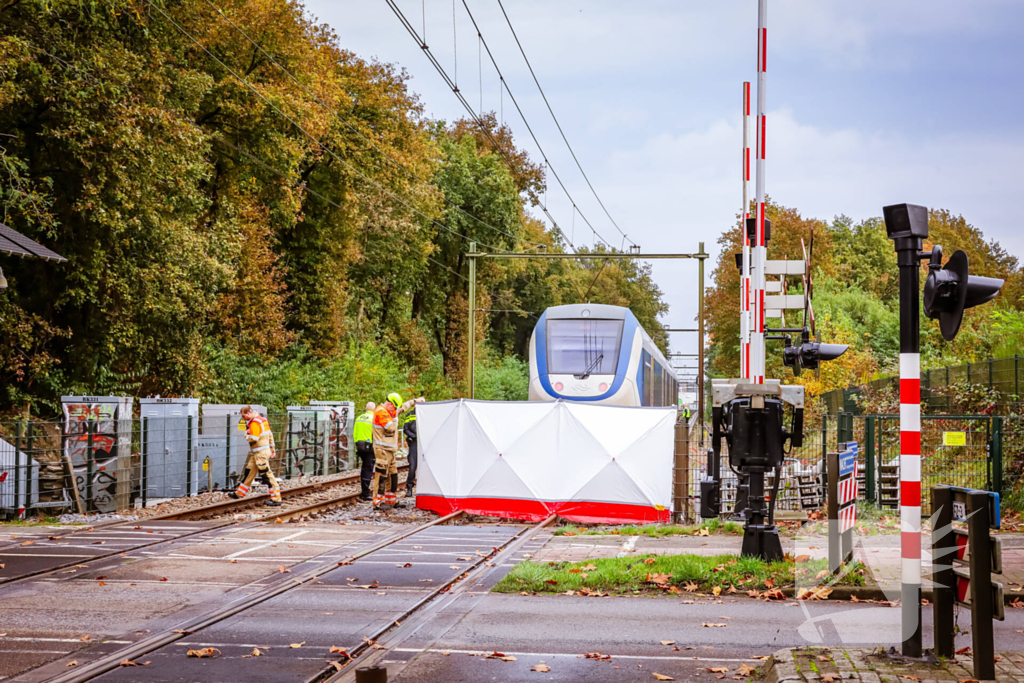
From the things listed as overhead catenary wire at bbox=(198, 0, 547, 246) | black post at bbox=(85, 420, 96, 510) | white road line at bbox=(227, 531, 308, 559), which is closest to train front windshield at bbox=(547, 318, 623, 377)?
overhead catenary wire at bbox=(198, 0, 547, 246)

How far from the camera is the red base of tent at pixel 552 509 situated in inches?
622

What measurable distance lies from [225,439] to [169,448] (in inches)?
74.7

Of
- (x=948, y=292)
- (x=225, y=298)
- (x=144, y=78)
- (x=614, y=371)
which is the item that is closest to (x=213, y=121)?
(x=225, y=298)

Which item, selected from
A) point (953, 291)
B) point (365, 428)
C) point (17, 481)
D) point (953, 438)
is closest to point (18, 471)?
point (17, 481)

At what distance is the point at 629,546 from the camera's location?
1259 centimetres

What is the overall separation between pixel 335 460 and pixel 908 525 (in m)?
24.3

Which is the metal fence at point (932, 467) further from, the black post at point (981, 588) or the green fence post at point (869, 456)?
the black post at point (981, 588)

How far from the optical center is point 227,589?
9828mm

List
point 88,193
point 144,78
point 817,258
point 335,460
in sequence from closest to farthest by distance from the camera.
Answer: point 88,193
point 144,78
point 335,460
point 817,258

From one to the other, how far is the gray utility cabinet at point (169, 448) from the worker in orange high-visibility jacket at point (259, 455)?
5.14 ft

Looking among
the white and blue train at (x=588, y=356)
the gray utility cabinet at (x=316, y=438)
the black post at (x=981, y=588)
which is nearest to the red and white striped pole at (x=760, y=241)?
the black post at (x=981, y=588)

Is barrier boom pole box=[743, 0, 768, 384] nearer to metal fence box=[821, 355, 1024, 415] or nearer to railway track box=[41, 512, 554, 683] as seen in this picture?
railway track box=[41, 512, 554, 683]

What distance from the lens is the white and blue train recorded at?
2489cm

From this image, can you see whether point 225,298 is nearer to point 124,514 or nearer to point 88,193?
point 88,193
